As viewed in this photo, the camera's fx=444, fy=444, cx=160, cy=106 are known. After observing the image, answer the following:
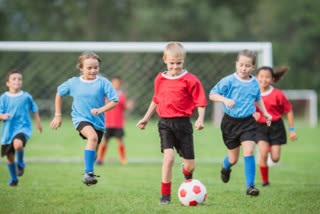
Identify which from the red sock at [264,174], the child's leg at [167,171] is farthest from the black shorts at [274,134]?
the child's leg at [167,171]

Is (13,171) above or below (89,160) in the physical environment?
below

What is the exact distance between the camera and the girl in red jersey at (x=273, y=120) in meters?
6.70

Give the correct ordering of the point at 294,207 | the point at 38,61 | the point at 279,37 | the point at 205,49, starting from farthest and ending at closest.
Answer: the point at 279,37 < the point at 38,61 < the point at 205,49 < the point at 294,207

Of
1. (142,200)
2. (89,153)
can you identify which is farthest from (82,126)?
(142,200)

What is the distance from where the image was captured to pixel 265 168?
22.3 ft

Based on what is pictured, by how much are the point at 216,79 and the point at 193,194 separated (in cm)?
775

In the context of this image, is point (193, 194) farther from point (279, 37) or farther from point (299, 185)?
point (279, 37)

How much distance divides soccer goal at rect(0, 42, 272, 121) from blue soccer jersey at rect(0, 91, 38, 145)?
10.5 ft

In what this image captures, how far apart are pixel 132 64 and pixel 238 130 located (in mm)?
8452

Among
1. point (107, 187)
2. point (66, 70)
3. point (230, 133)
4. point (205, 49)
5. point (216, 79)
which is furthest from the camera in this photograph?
point (66, 70)

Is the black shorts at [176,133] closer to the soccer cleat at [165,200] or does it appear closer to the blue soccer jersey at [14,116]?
the soccer cleat at [165,200]

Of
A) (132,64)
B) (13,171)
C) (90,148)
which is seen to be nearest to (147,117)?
(90,148)

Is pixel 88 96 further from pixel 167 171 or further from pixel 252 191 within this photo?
pixel 252 191

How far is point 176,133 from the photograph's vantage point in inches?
200
